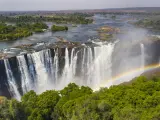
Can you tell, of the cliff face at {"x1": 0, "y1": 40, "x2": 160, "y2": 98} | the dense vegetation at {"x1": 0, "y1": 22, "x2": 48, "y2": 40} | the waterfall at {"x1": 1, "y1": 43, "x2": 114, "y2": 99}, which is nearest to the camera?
the cliff face at {"x1": 0, "y1": 40, "x2": 160, "y2": 98}

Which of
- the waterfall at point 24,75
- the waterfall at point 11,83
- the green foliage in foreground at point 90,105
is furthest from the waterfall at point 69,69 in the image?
the green foliage in foreground at point 90,105

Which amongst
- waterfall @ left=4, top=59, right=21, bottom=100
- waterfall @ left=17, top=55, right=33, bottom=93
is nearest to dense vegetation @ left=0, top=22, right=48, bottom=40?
waterfall @ left=17, top=55, right=33, bottom=93

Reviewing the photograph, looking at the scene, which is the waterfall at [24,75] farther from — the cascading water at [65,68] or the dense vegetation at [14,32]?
the dense vegetation at [14,32]

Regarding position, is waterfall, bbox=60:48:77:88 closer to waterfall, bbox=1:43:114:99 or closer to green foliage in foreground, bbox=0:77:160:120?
waterfall, bbox=1:43:114:99

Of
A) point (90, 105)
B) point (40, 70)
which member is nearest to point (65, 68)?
point (40, 70)

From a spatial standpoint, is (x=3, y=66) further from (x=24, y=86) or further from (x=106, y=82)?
(x=106, y=82)

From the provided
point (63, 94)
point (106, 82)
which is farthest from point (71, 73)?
point (63, 94)
